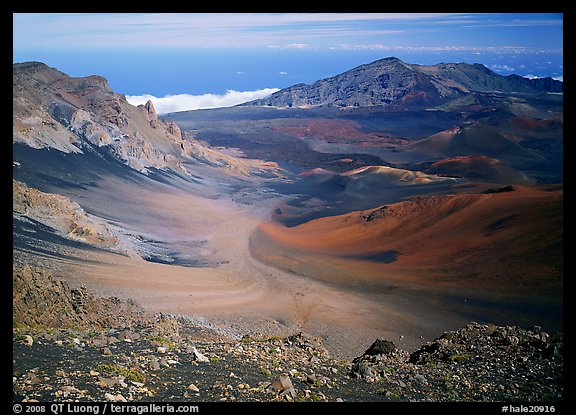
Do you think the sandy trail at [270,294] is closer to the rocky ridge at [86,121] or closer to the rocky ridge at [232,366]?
the rocky ridge at [232,366]

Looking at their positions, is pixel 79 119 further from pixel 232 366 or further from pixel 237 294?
pixel 232 366

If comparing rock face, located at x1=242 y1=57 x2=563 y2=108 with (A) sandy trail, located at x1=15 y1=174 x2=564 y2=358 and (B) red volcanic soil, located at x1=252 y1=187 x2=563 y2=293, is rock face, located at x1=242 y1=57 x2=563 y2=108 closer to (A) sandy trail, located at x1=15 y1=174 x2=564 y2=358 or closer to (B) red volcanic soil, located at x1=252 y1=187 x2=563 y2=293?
(B) red volcanic soil, located at x1=252 y1=187 x2=563 y2=293

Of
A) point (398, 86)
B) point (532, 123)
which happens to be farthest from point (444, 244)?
point (398, 86)

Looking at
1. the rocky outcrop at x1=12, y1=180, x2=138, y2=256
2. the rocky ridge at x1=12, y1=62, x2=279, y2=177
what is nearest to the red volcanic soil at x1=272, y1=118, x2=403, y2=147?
the rocky ridge at x1=12, y1=62, x2=279, y2=177

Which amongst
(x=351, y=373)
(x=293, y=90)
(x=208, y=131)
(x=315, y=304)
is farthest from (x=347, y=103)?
(x=351, y=373)
